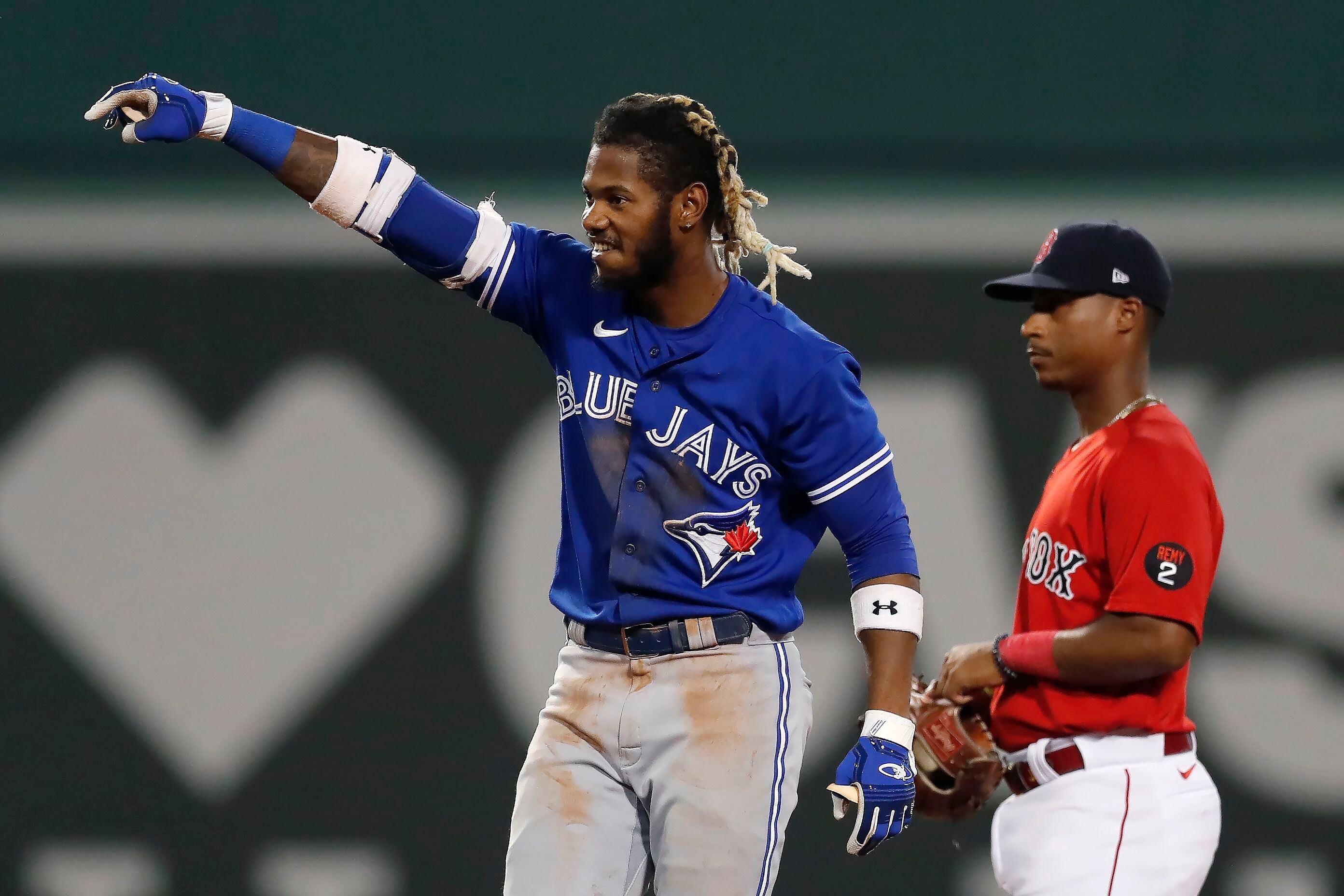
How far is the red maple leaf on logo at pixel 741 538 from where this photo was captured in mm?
2711

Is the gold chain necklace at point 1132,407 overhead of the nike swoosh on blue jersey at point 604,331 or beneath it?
beneath

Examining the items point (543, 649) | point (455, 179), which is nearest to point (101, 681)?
point (543, 649)

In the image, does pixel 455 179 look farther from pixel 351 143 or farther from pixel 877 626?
pixel 877 626

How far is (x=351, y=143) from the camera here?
2713 mm

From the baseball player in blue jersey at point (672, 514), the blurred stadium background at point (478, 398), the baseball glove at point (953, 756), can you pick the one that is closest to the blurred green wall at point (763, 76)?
the blurred stadium background at point (478, 398)

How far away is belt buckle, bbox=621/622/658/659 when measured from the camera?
8.79 feet

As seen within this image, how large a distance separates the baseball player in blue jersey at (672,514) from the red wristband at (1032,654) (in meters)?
0.28

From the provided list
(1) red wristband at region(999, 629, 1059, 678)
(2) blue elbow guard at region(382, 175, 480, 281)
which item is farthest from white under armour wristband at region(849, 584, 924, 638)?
(2) blue elbow guard at region(382, 175, 480, 281)

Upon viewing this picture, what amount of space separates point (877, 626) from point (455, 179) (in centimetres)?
252

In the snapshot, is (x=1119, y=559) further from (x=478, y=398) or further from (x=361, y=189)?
(x=478, y=398)

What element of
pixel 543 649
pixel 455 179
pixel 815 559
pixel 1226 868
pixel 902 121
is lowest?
pixel 1226 868

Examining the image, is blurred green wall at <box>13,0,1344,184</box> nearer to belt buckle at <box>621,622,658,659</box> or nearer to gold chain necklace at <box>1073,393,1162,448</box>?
gold chain necklace at <box>1073,393,1162,448</box>

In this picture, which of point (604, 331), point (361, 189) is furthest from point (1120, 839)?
point (361, 189)

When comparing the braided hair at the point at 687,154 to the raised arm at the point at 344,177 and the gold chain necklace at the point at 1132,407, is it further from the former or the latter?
the gold chain necklace at the point at 1132,407
